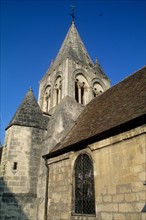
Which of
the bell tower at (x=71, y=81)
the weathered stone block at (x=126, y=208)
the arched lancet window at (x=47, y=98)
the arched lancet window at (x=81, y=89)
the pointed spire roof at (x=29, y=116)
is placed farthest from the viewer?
the arched lancet window at (x=47, y=98)

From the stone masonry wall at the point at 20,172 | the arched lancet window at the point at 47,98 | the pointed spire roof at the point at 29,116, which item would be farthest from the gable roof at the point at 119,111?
the arched lancet window at the point at 47,98

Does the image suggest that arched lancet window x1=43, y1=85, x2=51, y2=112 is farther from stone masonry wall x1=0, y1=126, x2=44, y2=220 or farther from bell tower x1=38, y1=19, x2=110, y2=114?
stone masonry wall x1=0, y1=126, x2=44, y2=220

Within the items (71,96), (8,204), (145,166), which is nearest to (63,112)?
(71,96)

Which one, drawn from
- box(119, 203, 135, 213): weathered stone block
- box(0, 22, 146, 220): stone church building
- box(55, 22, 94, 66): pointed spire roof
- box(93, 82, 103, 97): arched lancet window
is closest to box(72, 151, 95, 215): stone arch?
box(0, 22, 146, 220): stone church building

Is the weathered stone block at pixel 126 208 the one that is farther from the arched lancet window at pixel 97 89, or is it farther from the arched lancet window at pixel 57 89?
the arched lancet window at pixel 97 89

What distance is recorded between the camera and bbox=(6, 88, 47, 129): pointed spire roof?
9320mm

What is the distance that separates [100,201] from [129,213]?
3.50 feet

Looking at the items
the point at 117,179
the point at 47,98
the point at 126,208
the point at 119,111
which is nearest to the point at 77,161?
the point at 117,179

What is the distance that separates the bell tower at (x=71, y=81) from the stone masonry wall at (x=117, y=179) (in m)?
6.22

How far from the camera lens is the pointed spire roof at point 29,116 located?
9320mm

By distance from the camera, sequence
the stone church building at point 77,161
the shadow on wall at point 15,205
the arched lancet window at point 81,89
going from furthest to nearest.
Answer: the arched lancet window at point 81,89
the shadow on wall at point 15,205
the stone church building at point 77,161

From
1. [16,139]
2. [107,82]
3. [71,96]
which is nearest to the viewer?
[16,139]

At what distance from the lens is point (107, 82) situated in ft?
51.5

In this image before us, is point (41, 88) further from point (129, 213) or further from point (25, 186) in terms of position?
point (129, 213)
